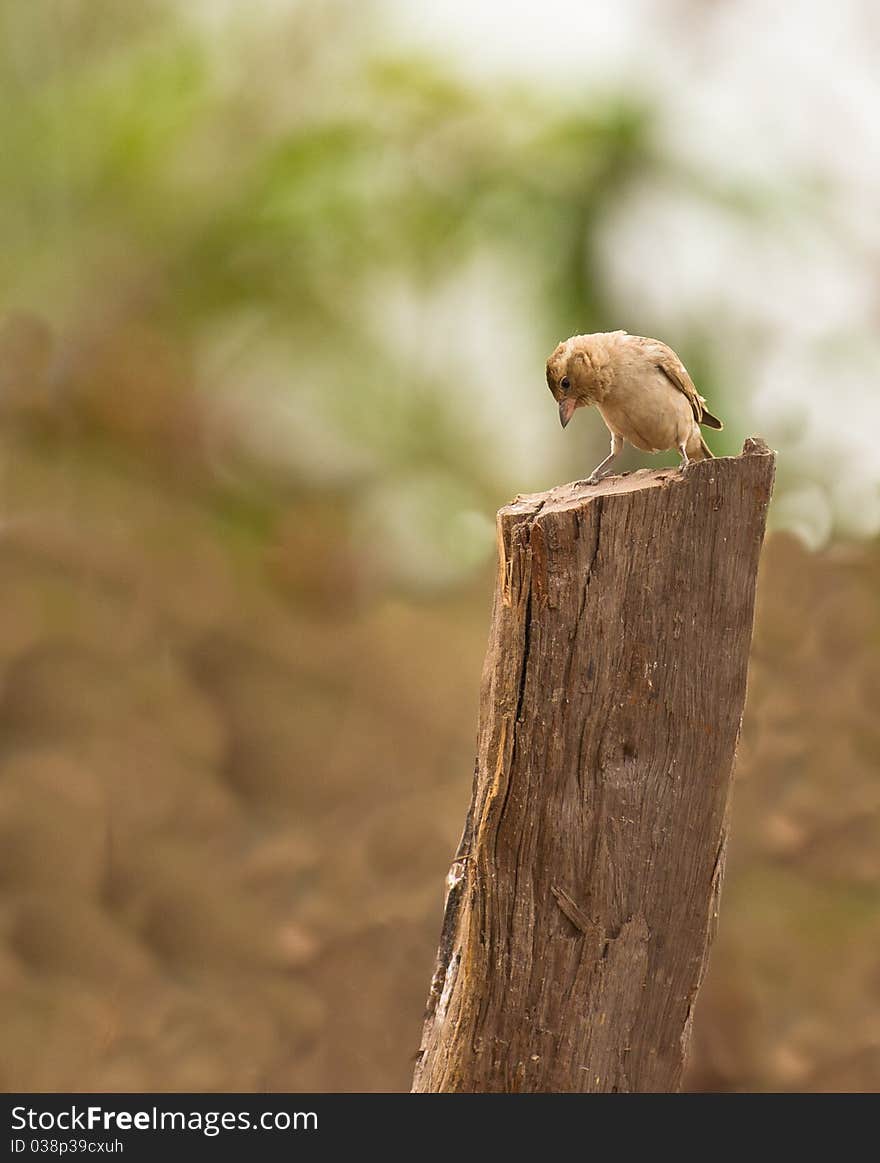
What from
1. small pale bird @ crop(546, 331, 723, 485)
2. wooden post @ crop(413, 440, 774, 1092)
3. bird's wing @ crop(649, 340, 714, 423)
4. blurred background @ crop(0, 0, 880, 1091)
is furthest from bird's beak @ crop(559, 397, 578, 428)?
blurred background @ crop(0, 0, 880, 1091)

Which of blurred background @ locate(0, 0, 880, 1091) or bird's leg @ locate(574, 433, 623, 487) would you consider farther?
blurred background @ locate(0, 0, 880, 1091)

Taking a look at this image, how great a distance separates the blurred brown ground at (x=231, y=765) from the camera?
10.1 ft

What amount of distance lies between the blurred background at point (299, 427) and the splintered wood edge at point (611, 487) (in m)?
1.69

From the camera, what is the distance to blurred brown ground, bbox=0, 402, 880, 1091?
3082 millimetres

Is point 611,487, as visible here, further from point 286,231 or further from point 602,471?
point 286,231

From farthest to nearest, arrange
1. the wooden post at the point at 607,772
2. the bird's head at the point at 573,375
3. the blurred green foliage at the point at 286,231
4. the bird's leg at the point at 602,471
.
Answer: the blurred green foliage at the point at 286,231 < the bird's head at the point at 573,375 < the bird's leg at the point at 602,471 < the wooden post at the point at 607,772

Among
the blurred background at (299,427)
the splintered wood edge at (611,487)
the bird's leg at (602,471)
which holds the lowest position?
the splintered wood edge at (611,487)

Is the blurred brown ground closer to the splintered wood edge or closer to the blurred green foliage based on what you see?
the blurred green foliage

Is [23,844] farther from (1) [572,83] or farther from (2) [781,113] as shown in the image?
(2) [781,113]

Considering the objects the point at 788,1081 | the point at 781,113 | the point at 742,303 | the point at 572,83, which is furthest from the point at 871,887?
the point at 572,83

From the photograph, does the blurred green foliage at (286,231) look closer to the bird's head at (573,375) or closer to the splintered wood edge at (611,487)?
the bird's head at (573,375)

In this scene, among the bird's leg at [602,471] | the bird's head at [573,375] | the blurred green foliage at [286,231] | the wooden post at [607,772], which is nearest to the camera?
the wooden post at [607,772]

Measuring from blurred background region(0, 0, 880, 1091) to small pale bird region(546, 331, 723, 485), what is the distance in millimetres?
1459

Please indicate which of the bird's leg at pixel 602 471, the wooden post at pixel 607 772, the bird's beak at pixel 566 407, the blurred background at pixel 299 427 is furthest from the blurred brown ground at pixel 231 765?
the wooden post at pixel 607 772
